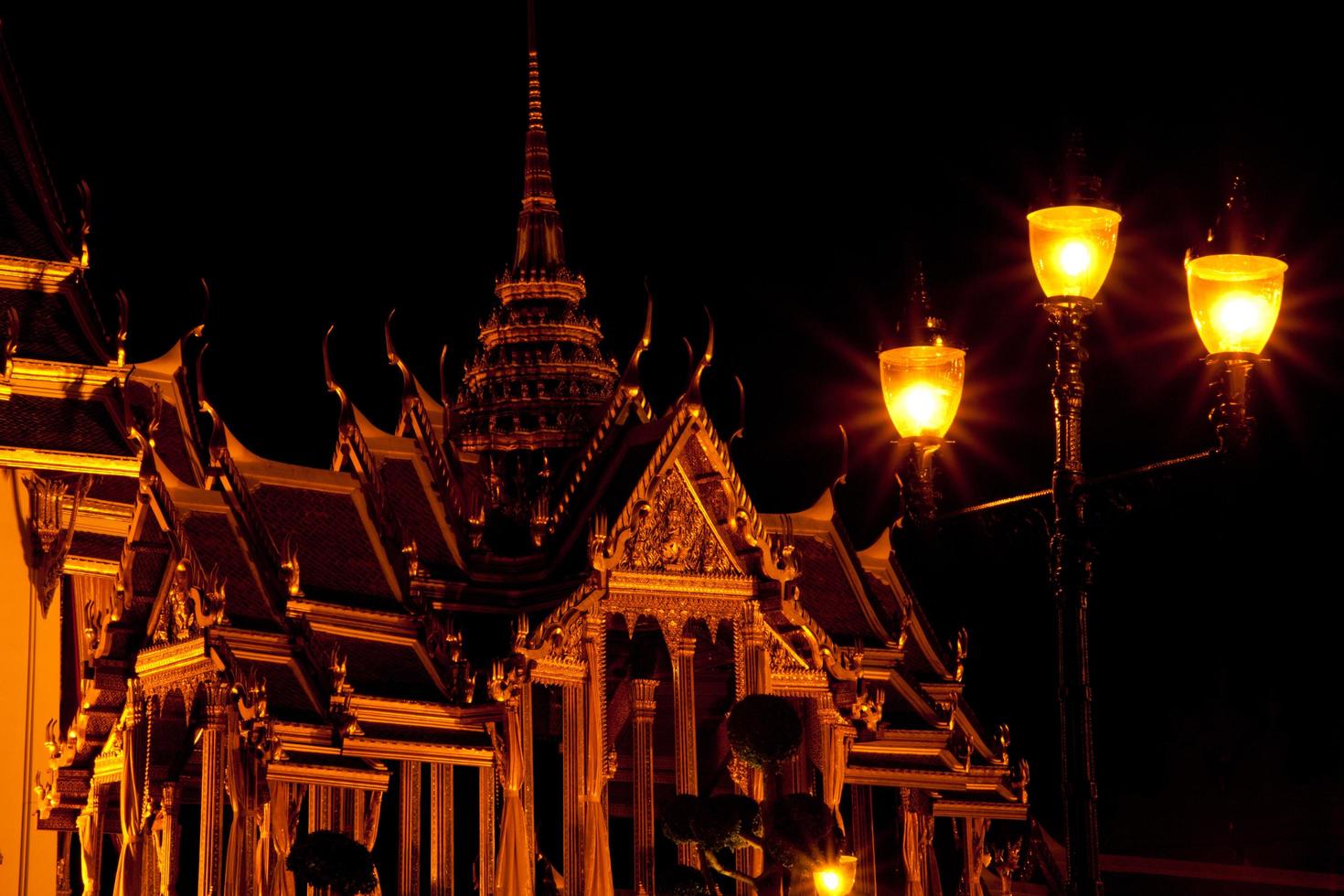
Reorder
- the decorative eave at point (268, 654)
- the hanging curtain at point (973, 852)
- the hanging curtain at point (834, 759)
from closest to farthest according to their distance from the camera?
the decorative eave at point (268, 654) < the hanging curtain at point (834, 759) < the hanging curtain at point (973, 852)

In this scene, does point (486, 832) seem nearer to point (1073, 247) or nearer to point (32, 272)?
point (32, 272)

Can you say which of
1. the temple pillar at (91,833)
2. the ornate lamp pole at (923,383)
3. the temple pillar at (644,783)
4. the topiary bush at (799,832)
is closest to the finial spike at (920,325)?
the ornate lamp pole at (923,383)

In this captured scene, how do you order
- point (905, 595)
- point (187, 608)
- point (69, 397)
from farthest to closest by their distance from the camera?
point (905, 595) → point (187, 608) → point (69, 397)

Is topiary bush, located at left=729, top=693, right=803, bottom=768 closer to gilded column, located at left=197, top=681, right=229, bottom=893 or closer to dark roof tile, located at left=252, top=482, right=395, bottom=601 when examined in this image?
gilded column, located at left=197, top=681, right=229, bottom=893

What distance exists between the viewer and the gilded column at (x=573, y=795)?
1573 centimetres

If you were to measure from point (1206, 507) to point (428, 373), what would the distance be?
8.74 meters

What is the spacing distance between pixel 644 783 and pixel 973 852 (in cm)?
524

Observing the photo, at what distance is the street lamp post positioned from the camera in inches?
431

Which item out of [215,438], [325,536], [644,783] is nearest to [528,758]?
[644,783]

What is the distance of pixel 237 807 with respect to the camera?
577 inches

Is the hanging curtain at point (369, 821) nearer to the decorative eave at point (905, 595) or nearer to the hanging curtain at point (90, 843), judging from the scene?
the hanging curtain at point (90, 843)

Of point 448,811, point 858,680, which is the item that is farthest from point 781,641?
point 448,811

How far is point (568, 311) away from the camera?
1997cm

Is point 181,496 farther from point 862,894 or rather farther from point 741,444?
point 741,444
